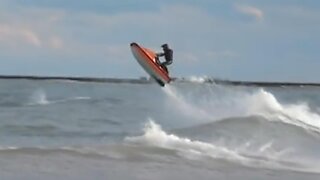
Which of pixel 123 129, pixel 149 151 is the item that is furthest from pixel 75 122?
pixel 149 151

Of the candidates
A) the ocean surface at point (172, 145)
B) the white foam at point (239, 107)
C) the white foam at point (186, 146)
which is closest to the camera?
the ocean surface at point (172, 145)

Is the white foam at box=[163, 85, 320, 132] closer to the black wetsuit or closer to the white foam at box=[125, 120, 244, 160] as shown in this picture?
the black wetsuit

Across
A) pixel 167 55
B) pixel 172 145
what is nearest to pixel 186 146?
pixel 172 145

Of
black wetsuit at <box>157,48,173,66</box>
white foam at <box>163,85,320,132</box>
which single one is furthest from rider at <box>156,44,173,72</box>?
white foam at <box>163,85,320,132</box>

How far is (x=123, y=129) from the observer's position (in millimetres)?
25328

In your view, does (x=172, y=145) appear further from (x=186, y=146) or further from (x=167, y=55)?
(x=167, y=55)

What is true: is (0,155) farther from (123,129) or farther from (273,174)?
(123,129)

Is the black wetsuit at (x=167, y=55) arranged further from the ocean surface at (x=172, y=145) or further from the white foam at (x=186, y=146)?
the white foam at (x=186, y=146)

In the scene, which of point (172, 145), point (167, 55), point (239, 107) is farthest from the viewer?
point (239, 107)

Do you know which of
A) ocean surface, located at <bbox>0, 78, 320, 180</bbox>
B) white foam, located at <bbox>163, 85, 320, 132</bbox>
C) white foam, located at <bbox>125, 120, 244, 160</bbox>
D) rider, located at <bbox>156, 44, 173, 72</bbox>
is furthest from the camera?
white foam, located at <bbox>163, 85, 320, 132</bbox>

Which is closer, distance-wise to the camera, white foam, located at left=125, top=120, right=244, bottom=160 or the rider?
white foam, located at left=125, top=120, right=244, bottom=160

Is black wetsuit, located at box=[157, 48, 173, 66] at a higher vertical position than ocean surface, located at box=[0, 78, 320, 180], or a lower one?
higher

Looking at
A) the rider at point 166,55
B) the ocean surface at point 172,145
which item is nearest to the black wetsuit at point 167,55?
the rider at point 166,55

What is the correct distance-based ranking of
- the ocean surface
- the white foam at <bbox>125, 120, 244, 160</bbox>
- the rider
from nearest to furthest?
the ocean surface → the white foam at <bbox>125, 120, 244, 160</bbox> → the rider
